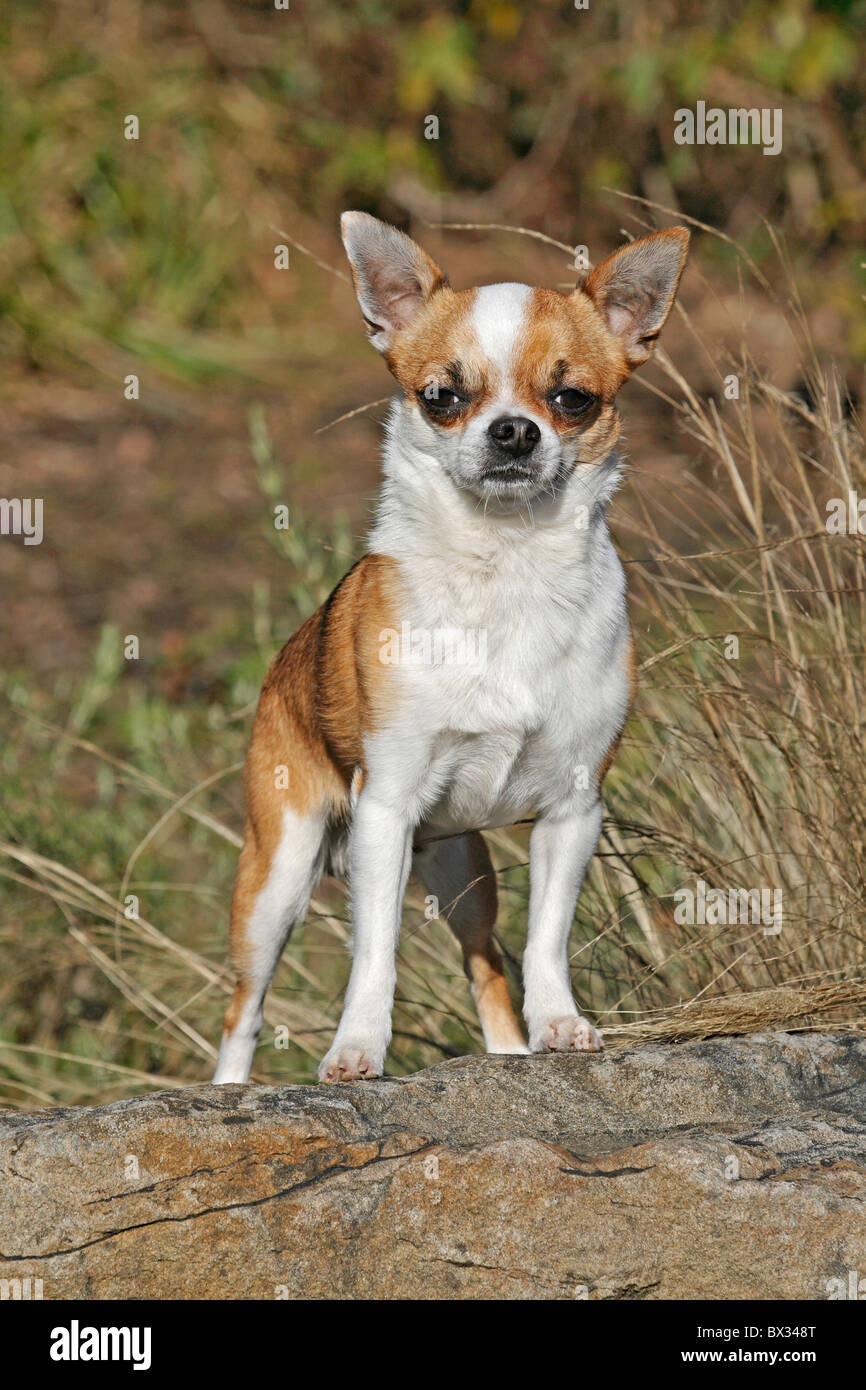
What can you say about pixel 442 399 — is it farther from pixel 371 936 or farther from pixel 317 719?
Result: pixel 371 936

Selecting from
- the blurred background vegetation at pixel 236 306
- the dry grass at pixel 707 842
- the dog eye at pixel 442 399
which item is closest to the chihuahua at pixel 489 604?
the dog eye at pixel 442 399

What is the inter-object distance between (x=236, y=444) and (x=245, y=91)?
2793 mm

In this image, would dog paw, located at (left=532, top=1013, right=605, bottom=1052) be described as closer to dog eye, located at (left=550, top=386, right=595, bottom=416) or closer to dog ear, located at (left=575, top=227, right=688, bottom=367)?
dog eye, located at (left=550, top=386, right=595, bottom=416)

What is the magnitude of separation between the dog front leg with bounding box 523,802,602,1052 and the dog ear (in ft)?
3.83

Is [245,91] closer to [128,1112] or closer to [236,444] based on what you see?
[236,444]

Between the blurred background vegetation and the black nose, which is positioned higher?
the blurred background vegetation

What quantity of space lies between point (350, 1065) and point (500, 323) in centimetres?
170

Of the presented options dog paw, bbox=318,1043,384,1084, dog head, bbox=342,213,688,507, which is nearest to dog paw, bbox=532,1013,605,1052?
dog paw, bbox=318,1043,384,1084

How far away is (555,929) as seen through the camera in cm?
400

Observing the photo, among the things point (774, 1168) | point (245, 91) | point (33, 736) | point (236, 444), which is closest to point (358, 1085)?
point (774, 1168)

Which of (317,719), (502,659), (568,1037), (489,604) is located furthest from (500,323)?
(568,1037)

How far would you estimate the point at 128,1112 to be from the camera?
321cm

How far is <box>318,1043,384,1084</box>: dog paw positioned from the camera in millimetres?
3660

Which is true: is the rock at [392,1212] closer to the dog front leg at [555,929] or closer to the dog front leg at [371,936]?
the dog front leg at [371,936]
